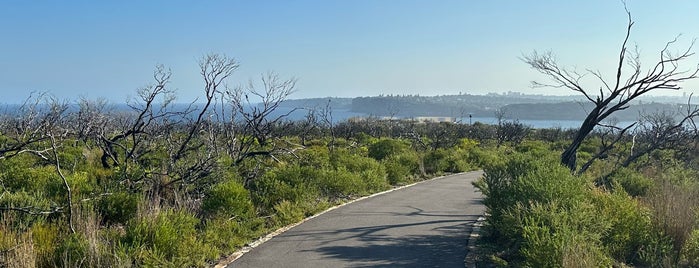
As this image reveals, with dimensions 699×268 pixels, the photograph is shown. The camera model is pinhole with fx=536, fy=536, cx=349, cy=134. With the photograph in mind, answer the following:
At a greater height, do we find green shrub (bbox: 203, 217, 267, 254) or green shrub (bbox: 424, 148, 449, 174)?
green shrub (bbox: 203, 217, 267, 254)

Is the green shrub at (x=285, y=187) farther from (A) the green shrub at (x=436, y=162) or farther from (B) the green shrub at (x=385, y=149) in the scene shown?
(B) the green shrub at (x=385, y=149)

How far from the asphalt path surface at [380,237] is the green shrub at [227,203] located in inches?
41.3

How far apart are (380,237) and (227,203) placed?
290cm

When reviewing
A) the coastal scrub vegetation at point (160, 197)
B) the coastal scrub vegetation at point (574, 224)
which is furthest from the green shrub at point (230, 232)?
the coastal scrub vegetation at point (574, 224)

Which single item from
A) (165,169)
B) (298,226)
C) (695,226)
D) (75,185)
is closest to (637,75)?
(695,226)

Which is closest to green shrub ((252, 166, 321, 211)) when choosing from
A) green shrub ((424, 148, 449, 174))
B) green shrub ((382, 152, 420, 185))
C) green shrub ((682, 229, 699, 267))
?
green shrub ((382, 152, 420, 185))

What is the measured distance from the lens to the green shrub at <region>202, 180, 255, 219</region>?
9809 millimetres

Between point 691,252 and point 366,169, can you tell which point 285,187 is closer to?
point 366,169

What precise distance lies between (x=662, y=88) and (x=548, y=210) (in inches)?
319

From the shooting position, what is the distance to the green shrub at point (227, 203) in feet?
32.2

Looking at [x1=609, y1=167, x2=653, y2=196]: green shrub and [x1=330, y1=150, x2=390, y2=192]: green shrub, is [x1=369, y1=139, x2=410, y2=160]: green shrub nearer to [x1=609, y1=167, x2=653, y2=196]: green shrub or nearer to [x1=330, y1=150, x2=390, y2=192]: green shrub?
[x1=330, y1=150, x2=390, y2=192]: green shrub

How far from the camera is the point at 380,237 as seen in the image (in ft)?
30.0

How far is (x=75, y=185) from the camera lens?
1064 cm

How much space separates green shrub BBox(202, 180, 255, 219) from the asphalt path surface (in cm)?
105
